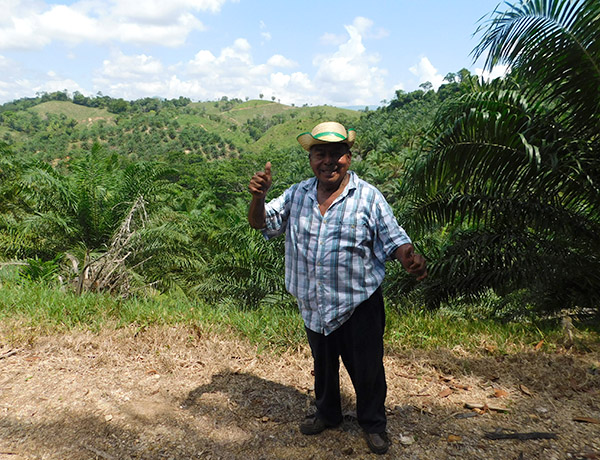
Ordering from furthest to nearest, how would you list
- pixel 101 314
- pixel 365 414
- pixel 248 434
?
pixel 101 314, pixel 248 434, pixel 365 414

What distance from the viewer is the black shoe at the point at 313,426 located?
8.63 feet

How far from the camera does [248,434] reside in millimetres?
2666

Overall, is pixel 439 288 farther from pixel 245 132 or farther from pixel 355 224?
pixel 245 132

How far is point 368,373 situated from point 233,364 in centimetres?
143

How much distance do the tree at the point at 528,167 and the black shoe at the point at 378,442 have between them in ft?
8.48

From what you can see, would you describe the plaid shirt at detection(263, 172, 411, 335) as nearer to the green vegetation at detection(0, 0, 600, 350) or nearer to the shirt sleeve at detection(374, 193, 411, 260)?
the shirt sleeve at detection(374, 193, 411, 260)

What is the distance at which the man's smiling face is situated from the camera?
228 cm

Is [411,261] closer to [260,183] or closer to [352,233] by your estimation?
[352,233]

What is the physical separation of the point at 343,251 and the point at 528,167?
2.85 meters

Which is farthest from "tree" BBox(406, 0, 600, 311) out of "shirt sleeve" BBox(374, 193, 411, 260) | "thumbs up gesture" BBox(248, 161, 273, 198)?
"thumbs up gesture" BBox(248, 161, 273, 198)

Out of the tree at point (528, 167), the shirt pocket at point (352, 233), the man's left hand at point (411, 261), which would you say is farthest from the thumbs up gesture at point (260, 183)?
the tree at point (528, 167)

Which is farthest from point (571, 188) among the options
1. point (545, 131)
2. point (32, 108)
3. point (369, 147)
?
point (32, 108)

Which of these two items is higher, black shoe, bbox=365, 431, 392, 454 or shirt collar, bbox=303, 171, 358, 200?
shirt collar, bbox=303, 171, 358, 200

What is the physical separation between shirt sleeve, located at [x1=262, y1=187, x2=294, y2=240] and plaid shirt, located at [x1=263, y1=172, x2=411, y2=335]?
168 millimetres
